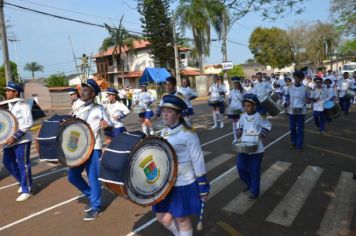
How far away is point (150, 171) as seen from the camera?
3785 mm

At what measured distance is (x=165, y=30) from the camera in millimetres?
46469

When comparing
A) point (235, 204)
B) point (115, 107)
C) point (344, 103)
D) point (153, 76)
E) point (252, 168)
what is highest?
point (153, 76)

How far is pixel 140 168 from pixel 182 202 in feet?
1.94

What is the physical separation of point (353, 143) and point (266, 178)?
4.76 meters

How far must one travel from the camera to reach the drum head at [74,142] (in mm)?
5391

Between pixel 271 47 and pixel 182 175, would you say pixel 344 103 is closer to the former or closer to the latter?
pixel 182 175

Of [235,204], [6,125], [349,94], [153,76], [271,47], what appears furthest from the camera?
[271,47]

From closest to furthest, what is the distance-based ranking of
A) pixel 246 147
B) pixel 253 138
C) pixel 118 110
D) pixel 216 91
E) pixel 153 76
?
1. pixel 246 147
2. pixel 253 138
3. pixel 118 110
4. pixel 216 91
5. pixel 153 76

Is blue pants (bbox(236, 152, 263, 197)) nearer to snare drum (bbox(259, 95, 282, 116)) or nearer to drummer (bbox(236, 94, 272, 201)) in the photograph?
drummer (bbox(236, 94, 272, 201))

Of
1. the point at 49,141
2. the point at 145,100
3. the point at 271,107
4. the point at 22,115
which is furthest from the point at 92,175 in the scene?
the point at 145,100

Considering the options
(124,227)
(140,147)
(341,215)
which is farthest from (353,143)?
(140,147)

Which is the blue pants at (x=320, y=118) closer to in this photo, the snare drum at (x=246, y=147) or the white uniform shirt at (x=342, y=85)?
the white uniform shirt at (x=342, y=85)

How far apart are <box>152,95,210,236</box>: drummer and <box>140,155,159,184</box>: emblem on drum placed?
0.27 m

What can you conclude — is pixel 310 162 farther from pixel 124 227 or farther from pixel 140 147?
pixel 140 147
